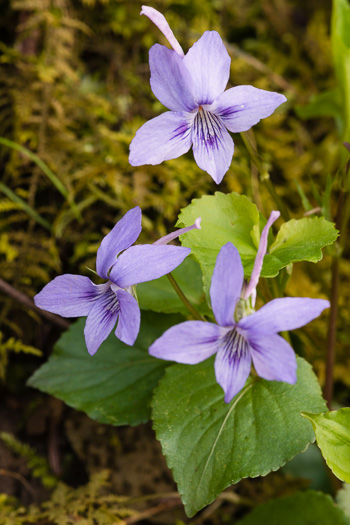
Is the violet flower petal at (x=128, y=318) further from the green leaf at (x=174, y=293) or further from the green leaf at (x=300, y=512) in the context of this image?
the green leaf at (x=300, y=512)

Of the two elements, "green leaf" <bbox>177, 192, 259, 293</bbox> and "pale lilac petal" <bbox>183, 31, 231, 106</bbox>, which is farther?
"green leaf" <bbox>177, 192, 259, 293</bbox>

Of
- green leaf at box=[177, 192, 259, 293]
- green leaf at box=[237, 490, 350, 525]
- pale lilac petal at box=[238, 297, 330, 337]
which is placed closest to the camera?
pale lilac petal at box=[238, 297, 330, 337]

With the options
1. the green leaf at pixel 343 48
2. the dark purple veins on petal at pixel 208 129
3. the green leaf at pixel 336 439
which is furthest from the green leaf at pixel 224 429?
the green leaf at pixel 343 48

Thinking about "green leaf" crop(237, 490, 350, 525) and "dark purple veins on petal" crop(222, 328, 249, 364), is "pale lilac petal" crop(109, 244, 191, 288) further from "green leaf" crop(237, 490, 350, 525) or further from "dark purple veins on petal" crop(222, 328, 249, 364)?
"green leaf" crop(237, 490, 350, 525)

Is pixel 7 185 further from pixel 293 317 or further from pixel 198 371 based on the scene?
pixel 293 317

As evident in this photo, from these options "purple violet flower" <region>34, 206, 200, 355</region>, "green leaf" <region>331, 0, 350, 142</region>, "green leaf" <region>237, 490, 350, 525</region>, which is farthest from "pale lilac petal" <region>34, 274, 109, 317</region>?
"green leaf" <region>331, 0, 350, 142</region>

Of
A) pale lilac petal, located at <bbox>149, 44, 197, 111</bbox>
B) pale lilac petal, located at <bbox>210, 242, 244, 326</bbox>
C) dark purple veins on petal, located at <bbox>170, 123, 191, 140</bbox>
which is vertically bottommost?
pale lilac petal, located at <bbox>210, 242, 244, 326</bbox>
